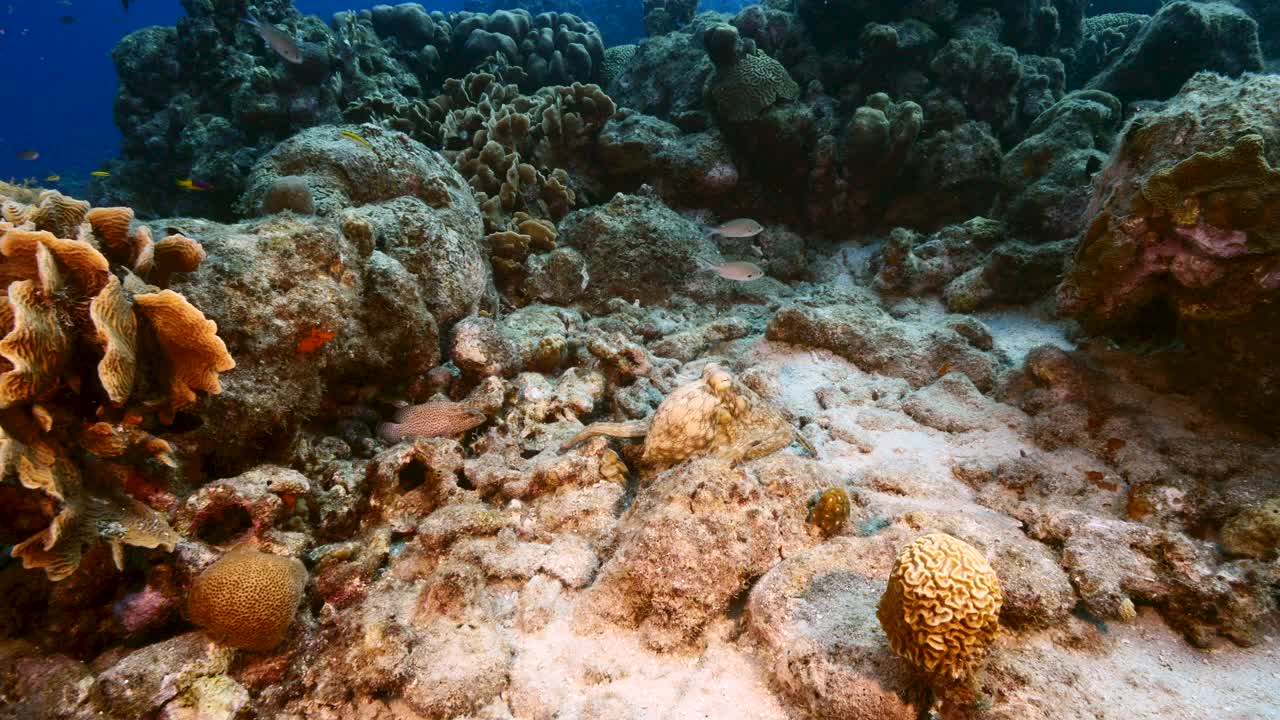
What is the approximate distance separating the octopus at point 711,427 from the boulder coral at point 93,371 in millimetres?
2235

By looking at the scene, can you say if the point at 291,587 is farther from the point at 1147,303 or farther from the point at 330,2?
the point at 330,2

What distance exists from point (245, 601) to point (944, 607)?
2713 millimetres

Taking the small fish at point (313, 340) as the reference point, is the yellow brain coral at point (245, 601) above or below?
below

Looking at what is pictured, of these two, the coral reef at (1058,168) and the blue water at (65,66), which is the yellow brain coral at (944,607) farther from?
the blue water at (65,66)

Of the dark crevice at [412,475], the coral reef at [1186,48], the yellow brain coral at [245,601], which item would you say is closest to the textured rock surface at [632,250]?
the dark crevice at [412,475]

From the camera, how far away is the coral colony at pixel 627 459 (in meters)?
2.00

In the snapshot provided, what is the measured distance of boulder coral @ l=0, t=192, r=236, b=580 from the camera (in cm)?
185

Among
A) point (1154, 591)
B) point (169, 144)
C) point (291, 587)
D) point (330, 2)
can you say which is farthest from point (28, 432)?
point (330, 2)

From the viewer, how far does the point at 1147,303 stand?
3.57 metres

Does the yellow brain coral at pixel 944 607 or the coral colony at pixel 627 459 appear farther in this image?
the coral colony at pixel 627 459

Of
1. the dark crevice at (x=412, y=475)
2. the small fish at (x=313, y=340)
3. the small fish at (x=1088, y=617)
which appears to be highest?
the small fish at (x=313, y=340)

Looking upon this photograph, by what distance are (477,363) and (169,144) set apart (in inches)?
444

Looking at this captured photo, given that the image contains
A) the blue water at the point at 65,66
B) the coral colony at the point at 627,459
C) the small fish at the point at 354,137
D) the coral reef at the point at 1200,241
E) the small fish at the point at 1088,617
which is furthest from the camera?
the blue water at the point at 65,66

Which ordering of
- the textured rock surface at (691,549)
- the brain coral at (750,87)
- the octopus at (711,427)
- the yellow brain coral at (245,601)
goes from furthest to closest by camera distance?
the brain coral at (750,87), the octopus at (711,427), the textured rock surface at (691,549), the yellow brain coral at (245,601)
